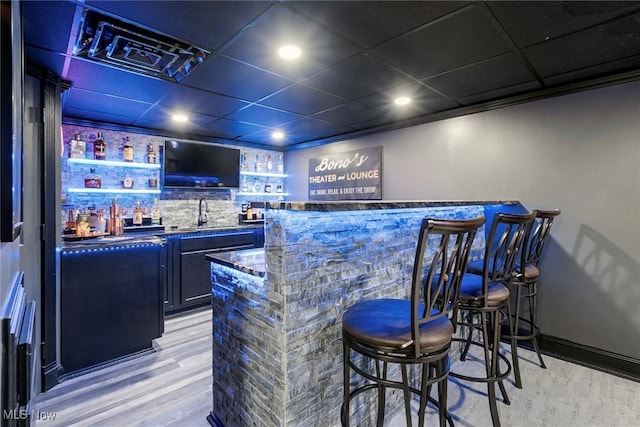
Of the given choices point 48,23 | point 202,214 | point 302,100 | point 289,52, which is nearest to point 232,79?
point 289,52

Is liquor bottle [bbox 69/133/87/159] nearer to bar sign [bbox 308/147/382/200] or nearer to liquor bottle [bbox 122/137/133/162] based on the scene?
liquor bottle [bbox 122/137/133/162]

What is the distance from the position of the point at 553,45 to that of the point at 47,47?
3497 millimetres

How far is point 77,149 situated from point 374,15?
12.6ft

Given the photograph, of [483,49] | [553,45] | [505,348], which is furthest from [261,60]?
[505,348]

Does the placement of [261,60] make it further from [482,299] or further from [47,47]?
[482,299]

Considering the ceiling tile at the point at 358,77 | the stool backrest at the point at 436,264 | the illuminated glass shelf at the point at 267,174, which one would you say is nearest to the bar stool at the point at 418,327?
the stool backrest at the point at 436,264

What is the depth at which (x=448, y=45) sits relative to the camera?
2133 mm

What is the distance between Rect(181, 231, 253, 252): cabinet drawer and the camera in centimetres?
400

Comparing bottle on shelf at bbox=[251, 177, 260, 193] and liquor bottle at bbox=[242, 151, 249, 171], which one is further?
bottle on shelf at bbox=[251, 177, 260, 193]

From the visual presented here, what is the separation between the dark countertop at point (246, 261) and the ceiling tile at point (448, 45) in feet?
5.55

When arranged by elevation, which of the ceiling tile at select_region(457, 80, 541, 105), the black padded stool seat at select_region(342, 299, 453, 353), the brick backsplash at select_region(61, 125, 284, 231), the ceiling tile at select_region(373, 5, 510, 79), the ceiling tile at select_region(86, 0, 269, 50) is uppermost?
the ceiling tile at select_region(457, 80, 541, 105)

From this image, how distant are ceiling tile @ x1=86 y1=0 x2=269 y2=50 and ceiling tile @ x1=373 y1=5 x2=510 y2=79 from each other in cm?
96

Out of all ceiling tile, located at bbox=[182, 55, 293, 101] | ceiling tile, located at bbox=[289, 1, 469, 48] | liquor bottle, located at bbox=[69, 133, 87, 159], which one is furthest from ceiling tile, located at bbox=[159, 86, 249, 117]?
ceiling tile, located at bbox=[289, 1, 469, 48]

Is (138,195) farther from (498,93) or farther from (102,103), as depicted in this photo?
(498,93)
